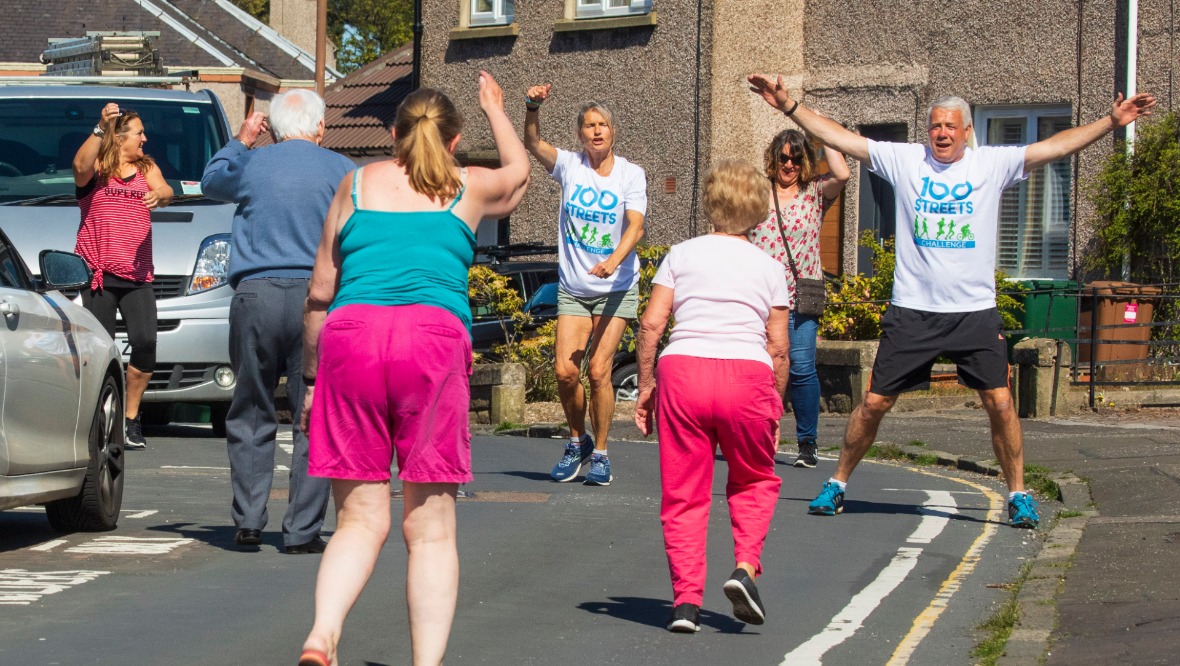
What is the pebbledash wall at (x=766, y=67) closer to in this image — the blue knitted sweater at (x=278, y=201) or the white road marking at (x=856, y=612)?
the white road marking at (x=856, y=612)

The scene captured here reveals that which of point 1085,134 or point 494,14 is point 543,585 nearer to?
point 1085,134

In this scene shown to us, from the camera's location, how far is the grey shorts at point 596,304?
9.88m

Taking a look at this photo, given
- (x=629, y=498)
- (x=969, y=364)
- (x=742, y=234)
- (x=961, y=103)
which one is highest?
(x=961, y=103)

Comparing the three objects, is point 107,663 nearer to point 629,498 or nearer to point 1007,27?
point 629,498

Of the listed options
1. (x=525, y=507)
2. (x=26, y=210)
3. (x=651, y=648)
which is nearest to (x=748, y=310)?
(x=651, y=648)

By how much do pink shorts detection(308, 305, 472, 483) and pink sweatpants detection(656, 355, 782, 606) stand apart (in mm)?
1341

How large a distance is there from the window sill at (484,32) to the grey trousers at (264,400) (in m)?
18.1

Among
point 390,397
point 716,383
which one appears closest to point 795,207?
point 716,383

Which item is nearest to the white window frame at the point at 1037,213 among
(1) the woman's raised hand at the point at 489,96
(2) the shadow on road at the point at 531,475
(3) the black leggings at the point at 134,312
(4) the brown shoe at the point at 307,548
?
(2) the shadow on road at the point at 531,475

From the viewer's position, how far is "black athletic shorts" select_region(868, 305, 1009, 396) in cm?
847

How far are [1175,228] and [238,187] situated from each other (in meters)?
13.3

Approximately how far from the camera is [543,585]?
6980 millimetres

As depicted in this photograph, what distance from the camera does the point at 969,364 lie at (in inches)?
336

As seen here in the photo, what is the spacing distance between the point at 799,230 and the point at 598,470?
6.28ft
